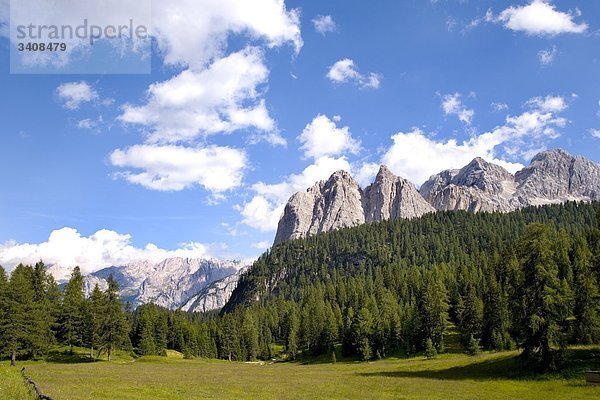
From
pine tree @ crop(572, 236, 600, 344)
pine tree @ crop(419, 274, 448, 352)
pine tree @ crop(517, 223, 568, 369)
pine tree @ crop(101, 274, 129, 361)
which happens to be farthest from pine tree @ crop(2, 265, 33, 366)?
pine tree @ crop(572, 236, 600, 344)

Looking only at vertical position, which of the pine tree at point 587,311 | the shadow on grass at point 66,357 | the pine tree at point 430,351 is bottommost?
the pine tree at point 430,351

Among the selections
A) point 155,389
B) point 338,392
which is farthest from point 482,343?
point 155,389

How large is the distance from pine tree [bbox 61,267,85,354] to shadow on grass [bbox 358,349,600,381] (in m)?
72.6

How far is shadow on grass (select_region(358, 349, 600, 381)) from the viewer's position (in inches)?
1922

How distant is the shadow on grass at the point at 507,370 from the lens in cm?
4881

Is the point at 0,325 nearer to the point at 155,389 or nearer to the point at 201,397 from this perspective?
the point at 155,389

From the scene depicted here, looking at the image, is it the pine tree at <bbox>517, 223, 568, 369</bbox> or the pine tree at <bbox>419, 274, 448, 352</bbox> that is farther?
the pine tree at <bbox>419, 274, 448, 352</bbox>

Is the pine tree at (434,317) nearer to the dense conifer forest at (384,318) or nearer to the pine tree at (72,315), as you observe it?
the dense conifer forest at (384,318)

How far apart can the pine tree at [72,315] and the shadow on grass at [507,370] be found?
7263 cm

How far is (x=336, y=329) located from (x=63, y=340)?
243 ft

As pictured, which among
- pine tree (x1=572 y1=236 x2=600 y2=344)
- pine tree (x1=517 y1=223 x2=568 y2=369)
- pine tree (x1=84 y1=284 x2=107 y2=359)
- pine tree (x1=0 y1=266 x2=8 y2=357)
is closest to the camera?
pine tree (x1=517 y1=223 x2=568 y2=369)

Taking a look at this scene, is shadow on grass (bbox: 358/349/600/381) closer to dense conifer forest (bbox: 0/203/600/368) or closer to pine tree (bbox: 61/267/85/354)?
dense conifer forest (bbox: 0/203/600/368)

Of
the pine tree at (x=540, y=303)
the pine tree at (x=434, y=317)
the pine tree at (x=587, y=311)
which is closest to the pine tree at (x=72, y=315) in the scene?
the pine tree at (x=434, y=317)

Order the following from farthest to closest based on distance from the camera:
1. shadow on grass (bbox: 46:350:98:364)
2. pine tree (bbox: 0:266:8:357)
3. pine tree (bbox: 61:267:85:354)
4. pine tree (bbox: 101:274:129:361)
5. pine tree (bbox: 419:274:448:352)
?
1. pine tree (bbox: 419:274:448:352)
2. pine tree (bbox: 61:267:85:354)
3. pine tree (bbox: 101:274:129:361)
4. shadow on grass (bbox: 46:350:98:364)
5. pine tree (bbox: 0:266:8:357)
